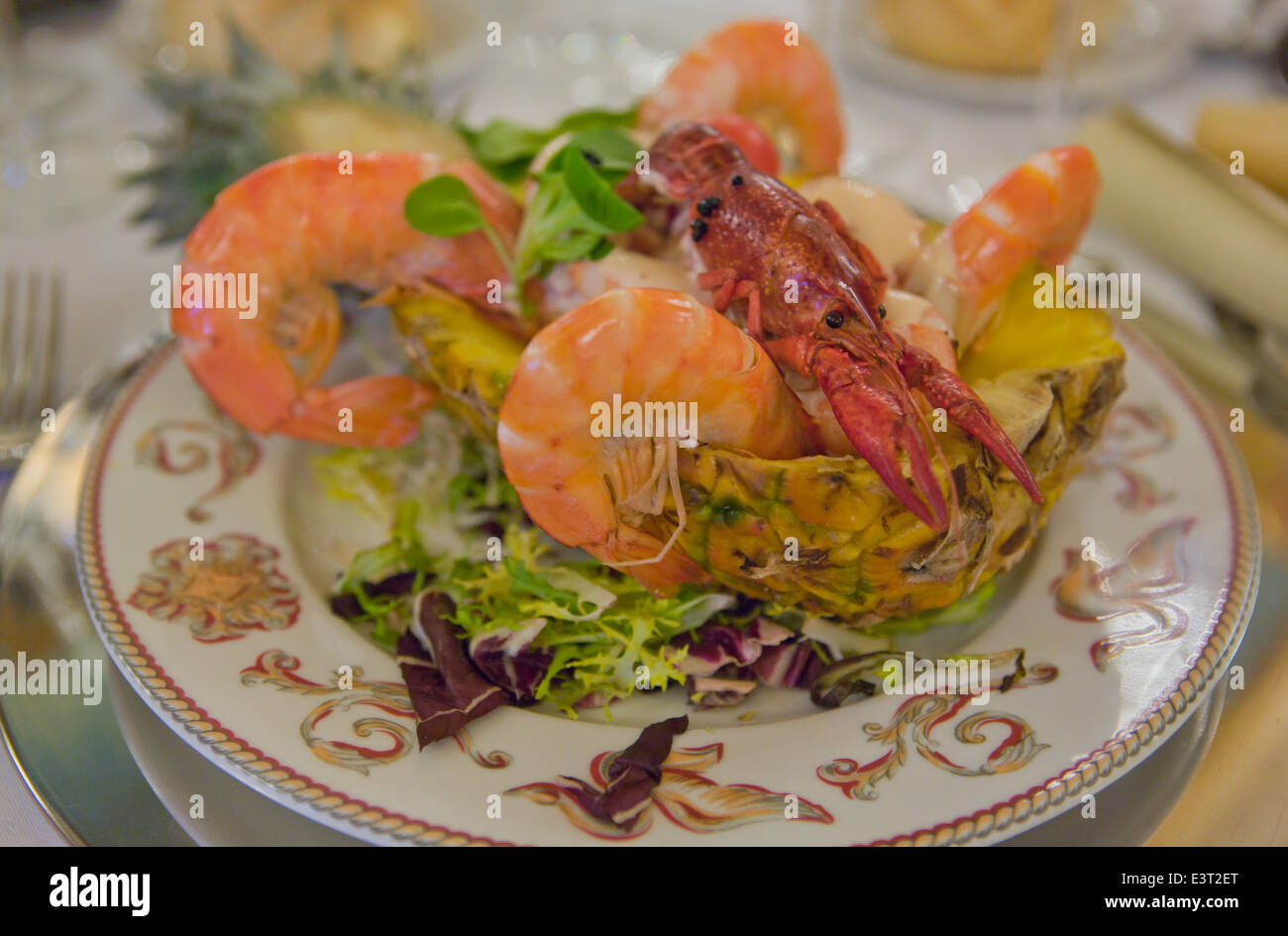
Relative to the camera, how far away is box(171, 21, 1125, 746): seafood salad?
4.43 feet

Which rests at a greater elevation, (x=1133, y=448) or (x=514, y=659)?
(x=1133, y=448)

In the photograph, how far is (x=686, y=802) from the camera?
125 centimetres

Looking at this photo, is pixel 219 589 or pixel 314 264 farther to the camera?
pixel 314 264

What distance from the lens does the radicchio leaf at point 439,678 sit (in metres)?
1.32

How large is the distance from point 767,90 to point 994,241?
0.76 metres

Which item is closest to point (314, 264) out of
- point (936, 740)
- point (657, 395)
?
point (657, 395)

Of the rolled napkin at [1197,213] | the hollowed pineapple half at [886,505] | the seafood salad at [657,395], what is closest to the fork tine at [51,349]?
the seafood salad at [657,395]

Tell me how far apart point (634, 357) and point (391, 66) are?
1.43 m

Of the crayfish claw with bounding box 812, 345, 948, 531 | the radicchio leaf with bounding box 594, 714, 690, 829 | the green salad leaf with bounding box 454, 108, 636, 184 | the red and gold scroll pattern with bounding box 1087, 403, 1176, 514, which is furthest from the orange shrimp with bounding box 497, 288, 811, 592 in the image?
the green salad leaf with bounding box 454, 108, 636, 184

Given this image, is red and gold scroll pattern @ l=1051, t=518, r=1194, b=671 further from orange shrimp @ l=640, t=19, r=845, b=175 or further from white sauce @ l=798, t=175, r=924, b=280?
orange shrimp @ l=640, t=19, r=845, b=175

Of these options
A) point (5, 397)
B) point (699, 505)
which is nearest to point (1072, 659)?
point (699, 505)

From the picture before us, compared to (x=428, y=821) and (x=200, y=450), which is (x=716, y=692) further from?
(x=200, y=450)

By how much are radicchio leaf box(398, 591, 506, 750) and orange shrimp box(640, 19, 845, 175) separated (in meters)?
1.02

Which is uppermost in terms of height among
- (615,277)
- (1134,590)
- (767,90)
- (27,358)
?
(767,90)
